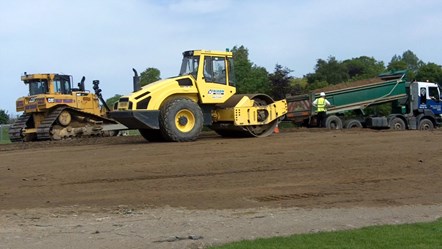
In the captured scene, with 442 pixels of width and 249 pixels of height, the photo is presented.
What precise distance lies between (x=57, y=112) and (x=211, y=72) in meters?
9.46

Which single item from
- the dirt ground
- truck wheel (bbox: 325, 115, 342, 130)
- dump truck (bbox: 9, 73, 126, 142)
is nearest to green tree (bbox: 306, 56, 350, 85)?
truck wheel (bbox: 325, 115, 342, 130)

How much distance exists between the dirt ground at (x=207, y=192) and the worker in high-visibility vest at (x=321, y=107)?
11501 millimetres

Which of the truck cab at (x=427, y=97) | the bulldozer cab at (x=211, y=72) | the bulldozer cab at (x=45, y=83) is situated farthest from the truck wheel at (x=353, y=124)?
the bulldozer cab at (x=45, y=83)

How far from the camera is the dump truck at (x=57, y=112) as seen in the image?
25781 mm

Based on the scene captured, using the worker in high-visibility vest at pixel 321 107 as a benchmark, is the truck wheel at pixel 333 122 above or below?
below

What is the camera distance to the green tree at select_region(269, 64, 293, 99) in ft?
131

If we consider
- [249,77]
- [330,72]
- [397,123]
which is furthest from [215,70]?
[330,72]

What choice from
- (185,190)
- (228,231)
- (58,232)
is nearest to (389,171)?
(185,190)

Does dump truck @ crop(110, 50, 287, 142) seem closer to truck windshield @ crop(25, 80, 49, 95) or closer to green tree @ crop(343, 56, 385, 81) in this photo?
truck windshield @ crop(25, 80, 49, 95)

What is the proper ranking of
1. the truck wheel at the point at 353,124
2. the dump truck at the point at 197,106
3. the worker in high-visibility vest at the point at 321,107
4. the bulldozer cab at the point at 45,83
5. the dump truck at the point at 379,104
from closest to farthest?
the dump truck at the point at 197,106, the bulldozer cab at the point at 45,83, the worker in high-visibility vest at the point at 321,107, the dump truck at the point at 379,104, the truck wheel at the point at 353,124

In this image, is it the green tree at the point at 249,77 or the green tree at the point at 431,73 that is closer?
the green tree at the point at 249,77

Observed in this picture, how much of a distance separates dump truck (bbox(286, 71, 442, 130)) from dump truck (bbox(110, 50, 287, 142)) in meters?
8.24

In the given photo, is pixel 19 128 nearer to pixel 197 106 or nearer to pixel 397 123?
pixel 197 106

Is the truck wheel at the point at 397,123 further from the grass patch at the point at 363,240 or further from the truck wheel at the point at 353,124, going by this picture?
the grass patch at the point at 363,240
